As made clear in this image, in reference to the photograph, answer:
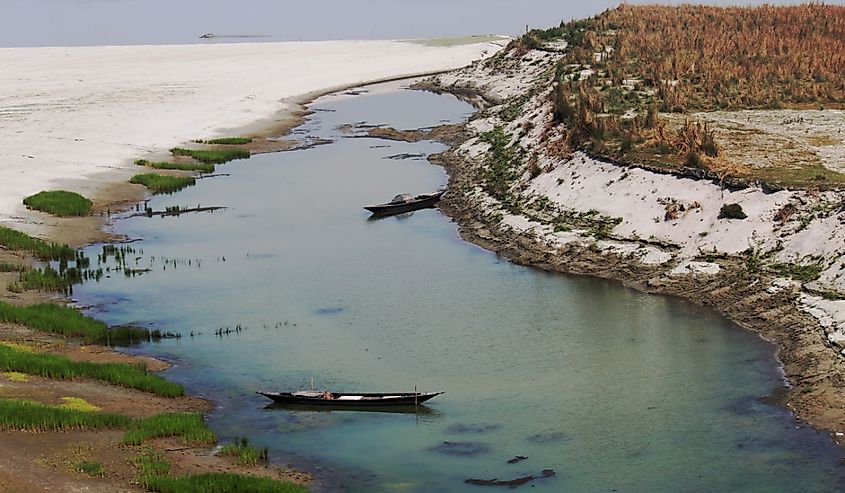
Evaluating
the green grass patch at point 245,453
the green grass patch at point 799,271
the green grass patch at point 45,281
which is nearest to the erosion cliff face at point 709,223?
the green grass patch at point 799,271

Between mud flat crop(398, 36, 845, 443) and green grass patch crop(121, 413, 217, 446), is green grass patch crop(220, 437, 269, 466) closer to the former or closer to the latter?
green grass patch crop(121, 413, 217, 446)

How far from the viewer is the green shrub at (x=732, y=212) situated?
1475 inches

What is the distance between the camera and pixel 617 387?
27.9 metres

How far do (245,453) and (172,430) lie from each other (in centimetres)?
200

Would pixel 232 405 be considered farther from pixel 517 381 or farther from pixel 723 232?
pixel 723 232

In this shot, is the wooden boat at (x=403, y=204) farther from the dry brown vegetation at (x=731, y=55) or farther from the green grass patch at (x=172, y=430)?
the green grass patch at (x=172, y=430)

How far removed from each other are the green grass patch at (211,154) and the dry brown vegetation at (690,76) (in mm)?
21588

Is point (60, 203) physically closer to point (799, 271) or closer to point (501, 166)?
point (501, 166)

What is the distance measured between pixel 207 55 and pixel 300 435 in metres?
131

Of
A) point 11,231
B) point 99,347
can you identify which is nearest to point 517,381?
point 99,347

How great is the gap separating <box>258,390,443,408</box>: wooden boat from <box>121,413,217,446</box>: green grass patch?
102 inches

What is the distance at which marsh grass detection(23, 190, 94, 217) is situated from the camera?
49.8 meters

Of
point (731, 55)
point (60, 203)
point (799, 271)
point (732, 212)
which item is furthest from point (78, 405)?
point (731, 55)

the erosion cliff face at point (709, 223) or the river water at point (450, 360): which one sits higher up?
the erosion cliff face at point (709, 223)
